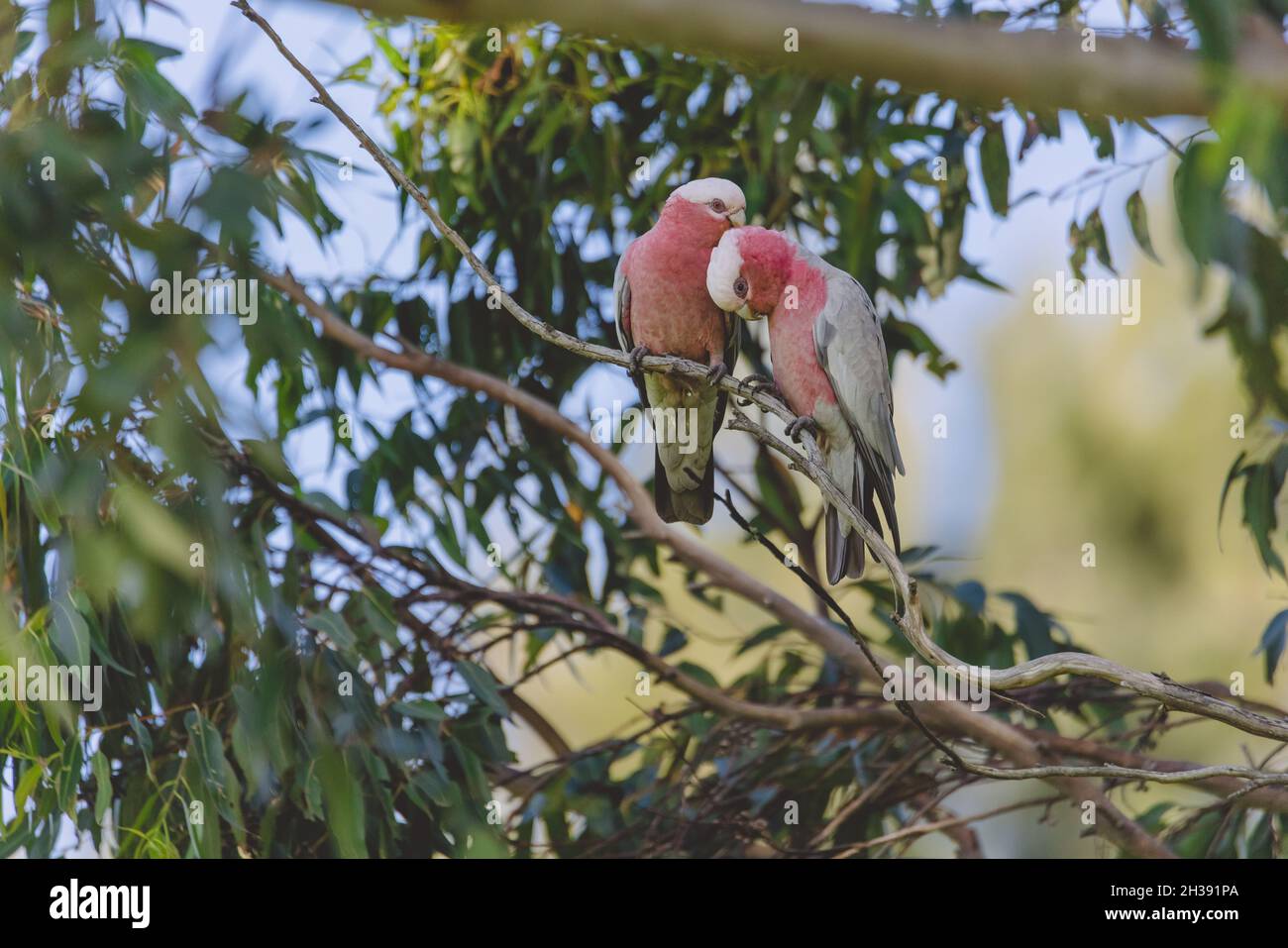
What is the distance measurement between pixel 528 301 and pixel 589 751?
111cm

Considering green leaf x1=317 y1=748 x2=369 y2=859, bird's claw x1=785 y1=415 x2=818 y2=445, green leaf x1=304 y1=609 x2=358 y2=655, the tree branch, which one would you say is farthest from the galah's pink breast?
the tree branch

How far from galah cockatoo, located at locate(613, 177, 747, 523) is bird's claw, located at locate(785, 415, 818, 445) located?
0.15m

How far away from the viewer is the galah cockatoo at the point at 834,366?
2164 mm

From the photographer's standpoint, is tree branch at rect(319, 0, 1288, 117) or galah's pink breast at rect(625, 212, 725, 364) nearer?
tree branch at rect(319, 0, 1288, 117)

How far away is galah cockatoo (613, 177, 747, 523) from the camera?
2309 mm

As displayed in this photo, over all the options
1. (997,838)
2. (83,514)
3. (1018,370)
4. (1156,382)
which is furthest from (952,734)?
(1018,370)

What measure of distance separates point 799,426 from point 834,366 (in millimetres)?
114

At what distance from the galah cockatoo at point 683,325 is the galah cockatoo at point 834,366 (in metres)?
0.14

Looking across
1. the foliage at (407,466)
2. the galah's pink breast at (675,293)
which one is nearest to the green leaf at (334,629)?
the foliage at (407,466)

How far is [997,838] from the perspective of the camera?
8.41 meters

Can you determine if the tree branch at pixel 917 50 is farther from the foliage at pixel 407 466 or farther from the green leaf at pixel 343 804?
the green leaf at pixel 343 804

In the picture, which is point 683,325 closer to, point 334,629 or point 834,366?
point 834,366

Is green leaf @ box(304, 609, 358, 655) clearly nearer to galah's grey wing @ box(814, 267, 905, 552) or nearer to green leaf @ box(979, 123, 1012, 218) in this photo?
galah's grey wing @ box(814, 267, 905, 552)

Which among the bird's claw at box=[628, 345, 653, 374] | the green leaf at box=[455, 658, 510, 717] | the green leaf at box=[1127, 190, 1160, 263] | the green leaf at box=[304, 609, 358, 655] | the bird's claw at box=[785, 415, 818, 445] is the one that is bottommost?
the green leaf at box=[455, 658, 510, 717]
